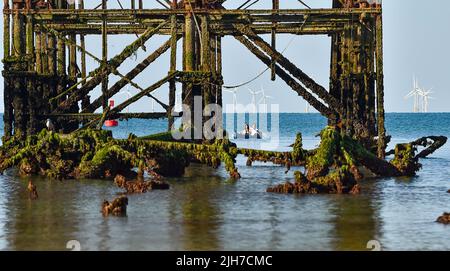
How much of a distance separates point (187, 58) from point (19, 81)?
18.9 feet

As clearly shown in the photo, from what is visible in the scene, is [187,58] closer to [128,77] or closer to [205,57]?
[205,57]

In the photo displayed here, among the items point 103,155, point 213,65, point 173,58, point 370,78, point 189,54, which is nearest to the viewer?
point 103,155

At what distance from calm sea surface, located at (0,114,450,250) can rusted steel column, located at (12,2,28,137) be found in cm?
604

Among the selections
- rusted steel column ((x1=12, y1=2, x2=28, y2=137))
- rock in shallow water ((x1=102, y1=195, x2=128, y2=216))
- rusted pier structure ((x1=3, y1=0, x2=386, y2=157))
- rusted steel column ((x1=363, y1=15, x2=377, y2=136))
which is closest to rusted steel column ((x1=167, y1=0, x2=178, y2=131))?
rusted pier structure ((x1=3, y1=0, x2=386, y2=157))

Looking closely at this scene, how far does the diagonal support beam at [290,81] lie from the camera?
34.5m

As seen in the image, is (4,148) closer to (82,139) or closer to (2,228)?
(82,139)

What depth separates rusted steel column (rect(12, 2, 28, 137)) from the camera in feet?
103

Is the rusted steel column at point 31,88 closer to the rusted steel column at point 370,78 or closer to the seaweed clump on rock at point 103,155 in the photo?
the seaweed clump on rock at point 103,155

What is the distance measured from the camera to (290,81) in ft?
113

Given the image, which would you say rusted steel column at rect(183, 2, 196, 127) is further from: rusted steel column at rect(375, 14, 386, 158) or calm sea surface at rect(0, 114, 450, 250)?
rusted steel column at rect(375, 14, 386, 158)

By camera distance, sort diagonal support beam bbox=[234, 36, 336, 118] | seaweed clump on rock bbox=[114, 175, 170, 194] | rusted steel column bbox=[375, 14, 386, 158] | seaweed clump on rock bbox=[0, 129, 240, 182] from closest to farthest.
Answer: seaweed clump on rock bbox=[114, 175, 170, 194]
seaweed clump on rock bbox=[0, 129, 240, 182]
rusted steel column bbox=[375, 14, 386, 158]
diagonal support beam bbox=[234, 36, 336, 118]

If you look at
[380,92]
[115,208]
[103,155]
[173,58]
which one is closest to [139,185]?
[103,155]

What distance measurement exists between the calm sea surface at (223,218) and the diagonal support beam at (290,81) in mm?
9309

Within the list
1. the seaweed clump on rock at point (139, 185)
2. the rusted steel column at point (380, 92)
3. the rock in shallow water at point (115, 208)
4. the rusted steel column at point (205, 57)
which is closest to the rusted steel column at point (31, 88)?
the rusted steel column at point (205, 57)
